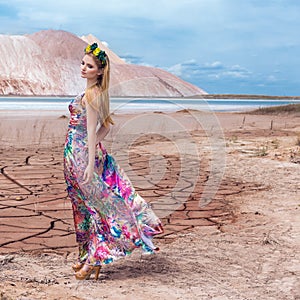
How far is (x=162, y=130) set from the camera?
12.0 meters

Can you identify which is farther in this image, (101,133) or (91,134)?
(101,133)

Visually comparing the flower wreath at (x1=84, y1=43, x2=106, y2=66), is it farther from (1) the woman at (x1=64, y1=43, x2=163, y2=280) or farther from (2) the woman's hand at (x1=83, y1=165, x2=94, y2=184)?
(2) the woman's hand at (x1=83, y1=165, x2=94, y2=184)

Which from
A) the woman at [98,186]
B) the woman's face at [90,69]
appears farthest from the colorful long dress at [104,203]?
the woman's face at [90,69]

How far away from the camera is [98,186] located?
9.15 ft

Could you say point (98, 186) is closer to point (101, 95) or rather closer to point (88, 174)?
point (88, 174)

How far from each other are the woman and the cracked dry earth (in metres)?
0.22

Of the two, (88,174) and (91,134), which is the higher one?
(91,134)

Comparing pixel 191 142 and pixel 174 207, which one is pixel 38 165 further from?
pixel 191 142

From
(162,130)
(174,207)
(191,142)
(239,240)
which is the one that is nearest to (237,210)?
(174,207)

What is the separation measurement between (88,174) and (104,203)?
190mm

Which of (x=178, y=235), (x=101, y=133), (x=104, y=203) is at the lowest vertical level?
(x=178, y=235)

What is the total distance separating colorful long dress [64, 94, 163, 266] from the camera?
110 inches

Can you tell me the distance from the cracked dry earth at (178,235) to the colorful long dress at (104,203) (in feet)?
0.64

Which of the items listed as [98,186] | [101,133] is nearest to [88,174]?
[98,186]
